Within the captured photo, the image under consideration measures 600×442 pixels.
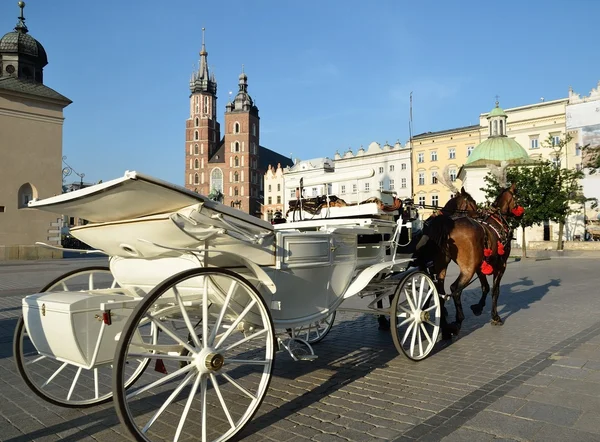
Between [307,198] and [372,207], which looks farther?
[307,198]

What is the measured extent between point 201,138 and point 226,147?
7.35 meters

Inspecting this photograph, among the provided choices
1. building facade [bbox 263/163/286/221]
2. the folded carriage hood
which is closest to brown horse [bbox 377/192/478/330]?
the folded carriage hood

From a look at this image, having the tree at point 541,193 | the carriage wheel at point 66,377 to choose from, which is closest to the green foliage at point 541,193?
the tree at point 541,193

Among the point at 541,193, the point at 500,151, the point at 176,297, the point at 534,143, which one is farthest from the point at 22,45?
the point at 534,143

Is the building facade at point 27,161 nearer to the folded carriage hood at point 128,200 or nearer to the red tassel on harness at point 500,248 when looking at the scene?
the red tassel on harness at point 500,248

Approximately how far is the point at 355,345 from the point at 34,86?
29.8m

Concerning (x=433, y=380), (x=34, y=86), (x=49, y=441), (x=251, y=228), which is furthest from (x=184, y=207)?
(x=34, y=86)

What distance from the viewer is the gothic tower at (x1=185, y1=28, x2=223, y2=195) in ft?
358

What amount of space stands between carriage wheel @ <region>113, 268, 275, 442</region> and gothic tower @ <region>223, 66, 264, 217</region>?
10017 cm

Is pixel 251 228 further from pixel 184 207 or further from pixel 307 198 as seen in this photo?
pixel 307 198

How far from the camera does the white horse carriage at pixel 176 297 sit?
296 cm

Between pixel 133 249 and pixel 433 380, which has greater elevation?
pixel 133 249

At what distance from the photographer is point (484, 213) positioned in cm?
790

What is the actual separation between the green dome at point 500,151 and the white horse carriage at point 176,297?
49.0m
